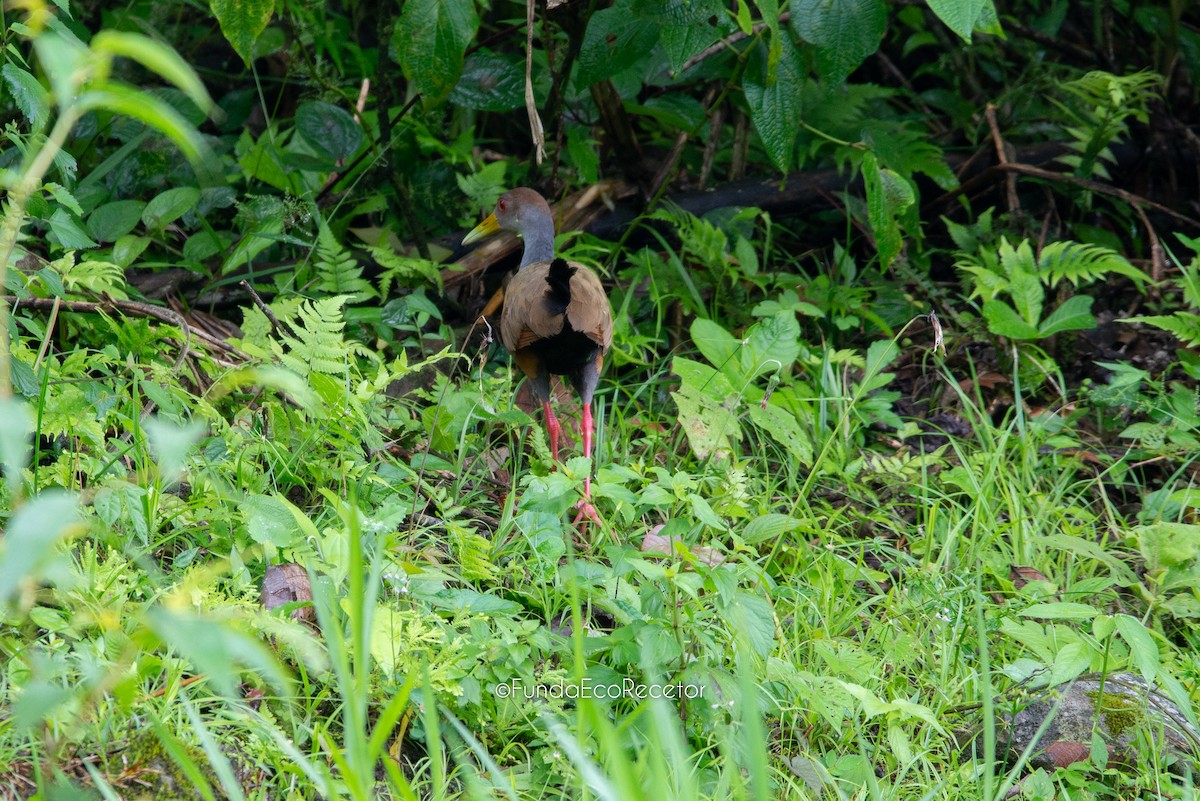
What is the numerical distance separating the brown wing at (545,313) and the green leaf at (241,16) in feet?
3.91

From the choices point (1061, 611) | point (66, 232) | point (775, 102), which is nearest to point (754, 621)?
point (1061, 611)

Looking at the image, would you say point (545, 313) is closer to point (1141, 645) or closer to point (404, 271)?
point (404, 271)

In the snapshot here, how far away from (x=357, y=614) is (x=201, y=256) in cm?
304

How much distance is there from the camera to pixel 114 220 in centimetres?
424

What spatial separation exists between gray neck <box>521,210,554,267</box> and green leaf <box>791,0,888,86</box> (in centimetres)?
138

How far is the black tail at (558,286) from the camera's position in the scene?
3586mm

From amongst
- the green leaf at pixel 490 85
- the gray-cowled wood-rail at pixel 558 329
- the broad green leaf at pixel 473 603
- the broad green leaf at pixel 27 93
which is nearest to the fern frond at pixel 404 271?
the gray-cowled wood-rail at pixel 558 329

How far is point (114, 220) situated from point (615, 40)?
6.71 feet

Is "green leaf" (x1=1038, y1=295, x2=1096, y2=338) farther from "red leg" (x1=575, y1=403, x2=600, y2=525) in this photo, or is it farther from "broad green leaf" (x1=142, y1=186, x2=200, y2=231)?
"broad green leaf" (x1=142, y1=186, x2=200, y2=231)

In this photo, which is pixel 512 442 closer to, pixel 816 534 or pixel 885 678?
pixel 816 534

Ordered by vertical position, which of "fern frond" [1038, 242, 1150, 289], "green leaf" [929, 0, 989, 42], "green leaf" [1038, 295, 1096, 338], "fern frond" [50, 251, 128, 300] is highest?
"green leaf" [929, 0, 989, 42]

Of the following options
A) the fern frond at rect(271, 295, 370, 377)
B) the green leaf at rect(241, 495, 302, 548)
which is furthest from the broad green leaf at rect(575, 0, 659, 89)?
the green leaf at rect(241, 495, 302, 548)

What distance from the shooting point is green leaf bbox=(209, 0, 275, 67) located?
3137mm

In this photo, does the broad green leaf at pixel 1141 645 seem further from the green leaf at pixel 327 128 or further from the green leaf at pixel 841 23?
the green leaf at pixel 327 128
